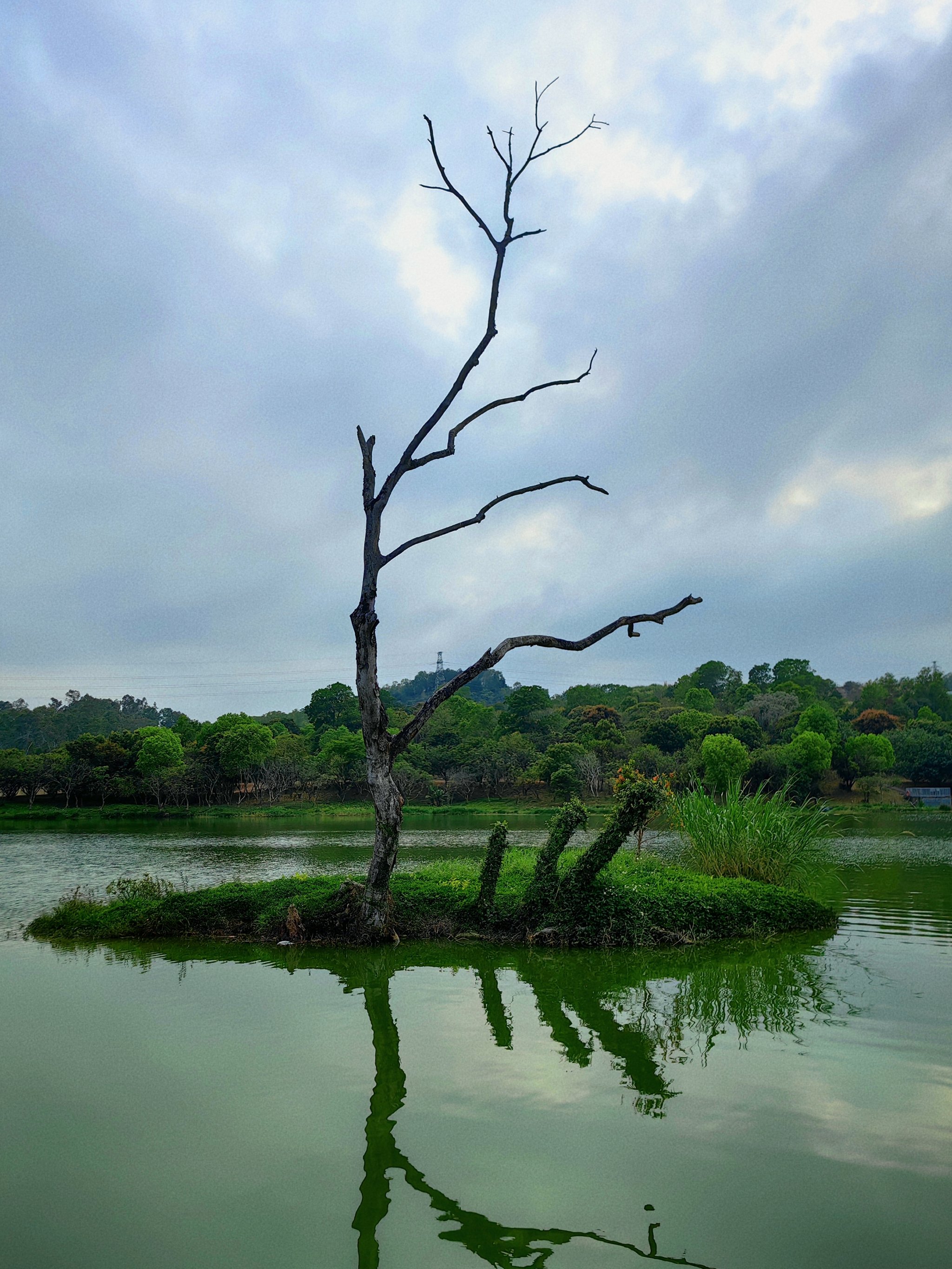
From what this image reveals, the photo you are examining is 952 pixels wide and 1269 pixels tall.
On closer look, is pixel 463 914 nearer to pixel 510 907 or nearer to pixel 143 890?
pixel 510 907

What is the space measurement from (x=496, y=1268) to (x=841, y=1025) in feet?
14.8

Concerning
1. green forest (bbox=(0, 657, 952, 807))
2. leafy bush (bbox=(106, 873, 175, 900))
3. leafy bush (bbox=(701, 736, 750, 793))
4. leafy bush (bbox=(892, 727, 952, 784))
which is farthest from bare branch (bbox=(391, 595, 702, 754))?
leafy bush (bbox=(892, 727, 952, 784))

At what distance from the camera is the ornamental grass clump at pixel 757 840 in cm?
1312

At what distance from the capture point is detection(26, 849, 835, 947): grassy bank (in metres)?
10.2

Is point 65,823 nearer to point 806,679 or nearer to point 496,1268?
point 496,1268

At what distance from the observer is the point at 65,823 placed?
4691 centimetres

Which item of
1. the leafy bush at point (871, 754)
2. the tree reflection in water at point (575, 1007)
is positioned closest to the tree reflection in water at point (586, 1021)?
the tree reflection in water at point (575, 1007)

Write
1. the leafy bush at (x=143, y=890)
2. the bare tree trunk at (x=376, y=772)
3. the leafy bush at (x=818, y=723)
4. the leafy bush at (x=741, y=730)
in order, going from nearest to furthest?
1. the bare tree trunk at (x=376, y=772)
2. the leafy bush at (x=143, y=890)
3. the leafy bush at (x=741, y=730)
4. the leafy bush at (x=818, y=723)

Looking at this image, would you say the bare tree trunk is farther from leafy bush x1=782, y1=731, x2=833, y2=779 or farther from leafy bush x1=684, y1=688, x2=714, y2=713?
leafy bush x1=684, y1=688, x2=714, y2=713

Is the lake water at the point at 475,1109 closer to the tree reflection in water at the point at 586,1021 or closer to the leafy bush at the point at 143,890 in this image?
the tree reflection in water at the point at 586,1021

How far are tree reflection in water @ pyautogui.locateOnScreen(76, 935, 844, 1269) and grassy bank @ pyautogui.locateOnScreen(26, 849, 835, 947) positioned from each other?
349mm

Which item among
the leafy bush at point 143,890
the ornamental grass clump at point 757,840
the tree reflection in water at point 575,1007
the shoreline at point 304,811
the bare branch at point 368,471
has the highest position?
the bare branch at point 368,471

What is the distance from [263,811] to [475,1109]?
5573 centimetres

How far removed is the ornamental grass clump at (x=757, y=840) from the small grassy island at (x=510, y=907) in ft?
3.33
